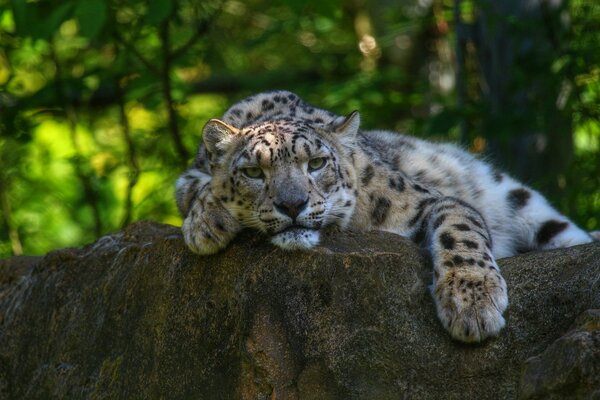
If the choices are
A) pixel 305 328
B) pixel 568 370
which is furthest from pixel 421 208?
pixel 568 370

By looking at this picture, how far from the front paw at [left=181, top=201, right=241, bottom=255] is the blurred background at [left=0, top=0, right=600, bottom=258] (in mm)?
2009

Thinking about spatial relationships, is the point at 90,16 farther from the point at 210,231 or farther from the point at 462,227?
the point at 462,227

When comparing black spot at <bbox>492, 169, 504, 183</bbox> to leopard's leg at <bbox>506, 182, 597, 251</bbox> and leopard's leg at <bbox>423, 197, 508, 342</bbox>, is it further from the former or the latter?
leopard's leg at <bbox>423, 197, 508, 342</bbox>

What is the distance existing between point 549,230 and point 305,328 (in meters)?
2.84

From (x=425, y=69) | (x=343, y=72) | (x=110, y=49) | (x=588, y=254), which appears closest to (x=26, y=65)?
(x=110, y=49)

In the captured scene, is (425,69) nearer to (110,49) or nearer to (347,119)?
(110,49)

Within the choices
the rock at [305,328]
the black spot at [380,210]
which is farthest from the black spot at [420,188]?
the rock at [305,328]

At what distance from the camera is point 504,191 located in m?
7.72

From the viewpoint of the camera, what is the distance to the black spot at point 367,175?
658 cm

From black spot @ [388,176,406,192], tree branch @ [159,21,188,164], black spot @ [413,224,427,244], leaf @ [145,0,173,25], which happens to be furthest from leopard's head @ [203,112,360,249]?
tree branch @ [159,21,188,164]

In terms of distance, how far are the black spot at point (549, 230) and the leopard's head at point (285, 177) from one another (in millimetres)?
1734

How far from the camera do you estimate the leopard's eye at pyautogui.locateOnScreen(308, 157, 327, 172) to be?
6.02 m

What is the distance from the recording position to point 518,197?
768cm

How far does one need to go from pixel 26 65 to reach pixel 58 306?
5.47 m
